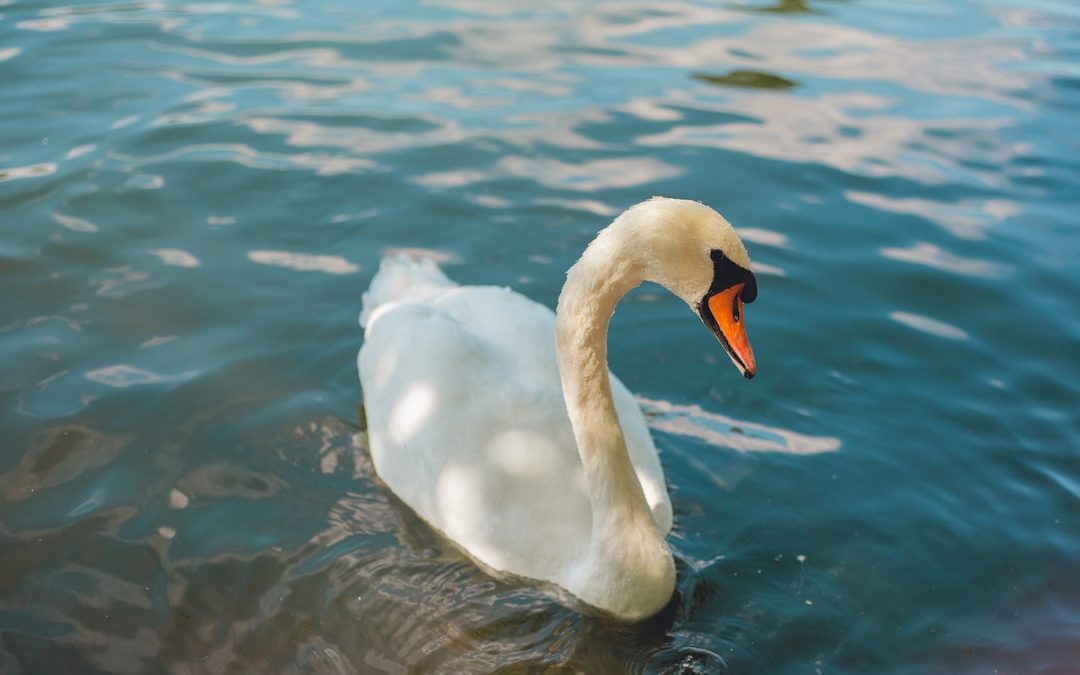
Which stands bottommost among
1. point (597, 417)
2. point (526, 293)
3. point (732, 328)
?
point (526, 293)

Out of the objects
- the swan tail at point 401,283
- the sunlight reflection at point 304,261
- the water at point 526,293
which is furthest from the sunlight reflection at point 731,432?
the sunlight reflection at point 304,261

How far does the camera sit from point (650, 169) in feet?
30.1

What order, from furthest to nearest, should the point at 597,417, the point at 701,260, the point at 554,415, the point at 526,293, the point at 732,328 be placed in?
the point at 526,293 → the point at 554,415 → the point at 597,417 → the point at 732,328 → the point at 701,260

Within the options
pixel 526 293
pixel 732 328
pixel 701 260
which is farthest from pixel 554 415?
pixel 526 293

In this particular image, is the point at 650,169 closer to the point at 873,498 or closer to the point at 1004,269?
the point at 1004,269

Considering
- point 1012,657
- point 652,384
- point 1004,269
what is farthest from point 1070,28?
point 1012,657

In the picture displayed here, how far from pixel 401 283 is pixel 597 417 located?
2159mm

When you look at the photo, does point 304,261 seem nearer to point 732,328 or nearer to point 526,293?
point 526,293

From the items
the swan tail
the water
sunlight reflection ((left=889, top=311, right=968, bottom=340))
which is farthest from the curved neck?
sunlight reflection ((left=889, top=311, right=968, bottom=340))

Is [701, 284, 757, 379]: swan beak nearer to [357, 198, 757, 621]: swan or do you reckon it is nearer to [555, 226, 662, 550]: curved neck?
[357, 198, 757, 621]: swan

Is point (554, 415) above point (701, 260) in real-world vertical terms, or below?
below

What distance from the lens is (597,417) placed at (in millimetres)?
4738

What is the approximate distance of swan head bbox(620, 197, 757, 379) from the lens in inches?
165

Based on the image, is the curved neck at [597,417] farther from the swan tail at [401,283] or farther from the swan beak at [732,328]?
the swan tail at [401,283]
